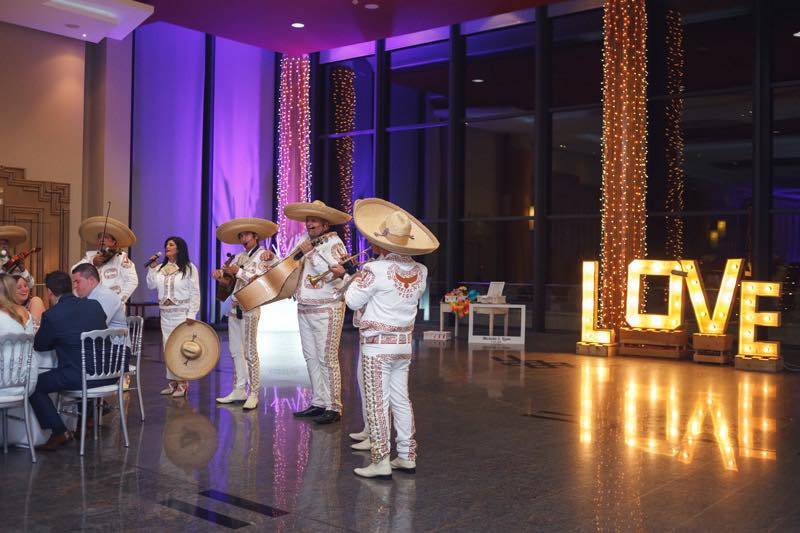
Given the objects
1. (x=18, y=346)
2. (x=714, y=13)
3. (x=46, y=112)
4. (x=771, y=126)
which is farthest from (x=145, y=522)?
(x=714, y=13)

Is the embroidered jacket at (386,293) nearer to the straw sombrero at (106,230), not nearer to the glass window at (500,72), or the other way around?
the straw sombrero at (106,230)

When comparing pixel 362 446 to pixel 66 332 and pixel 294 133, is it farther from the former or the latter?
pixel 294 133

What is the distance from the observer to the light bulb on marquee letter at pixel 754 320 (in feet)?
31.7

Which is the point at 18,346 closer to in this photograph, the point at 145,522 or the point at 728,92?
the point at 145,522

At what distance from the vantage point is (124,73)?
12438 millimetres

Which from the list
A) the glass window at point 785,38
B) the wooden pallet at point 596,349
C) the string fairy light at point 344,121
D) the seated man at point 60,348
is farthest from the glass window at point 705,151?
the seated man at point 60,348

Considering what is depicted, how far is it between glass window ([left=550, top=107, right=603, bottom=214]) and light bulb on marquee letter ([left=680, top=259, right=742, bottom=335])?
3.52m

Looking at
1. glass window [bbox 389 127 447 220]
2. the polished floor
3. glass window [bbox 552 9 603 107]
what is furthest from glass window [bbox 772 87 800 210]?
glass window [bbox 389 127 447 220]

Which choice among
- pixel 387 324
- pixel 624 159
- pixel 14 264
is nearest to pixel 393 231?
pixel 387 324

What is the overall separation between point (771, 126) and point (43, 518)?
10.6 metres

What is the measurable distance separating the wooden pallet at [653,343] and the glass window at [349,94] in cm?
700

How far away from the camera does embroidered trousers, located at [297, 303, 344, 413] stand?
6.02 meters

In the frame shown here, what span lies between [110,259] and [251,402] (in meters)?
1.99

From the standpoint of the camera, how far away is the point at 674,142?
12.8 m
